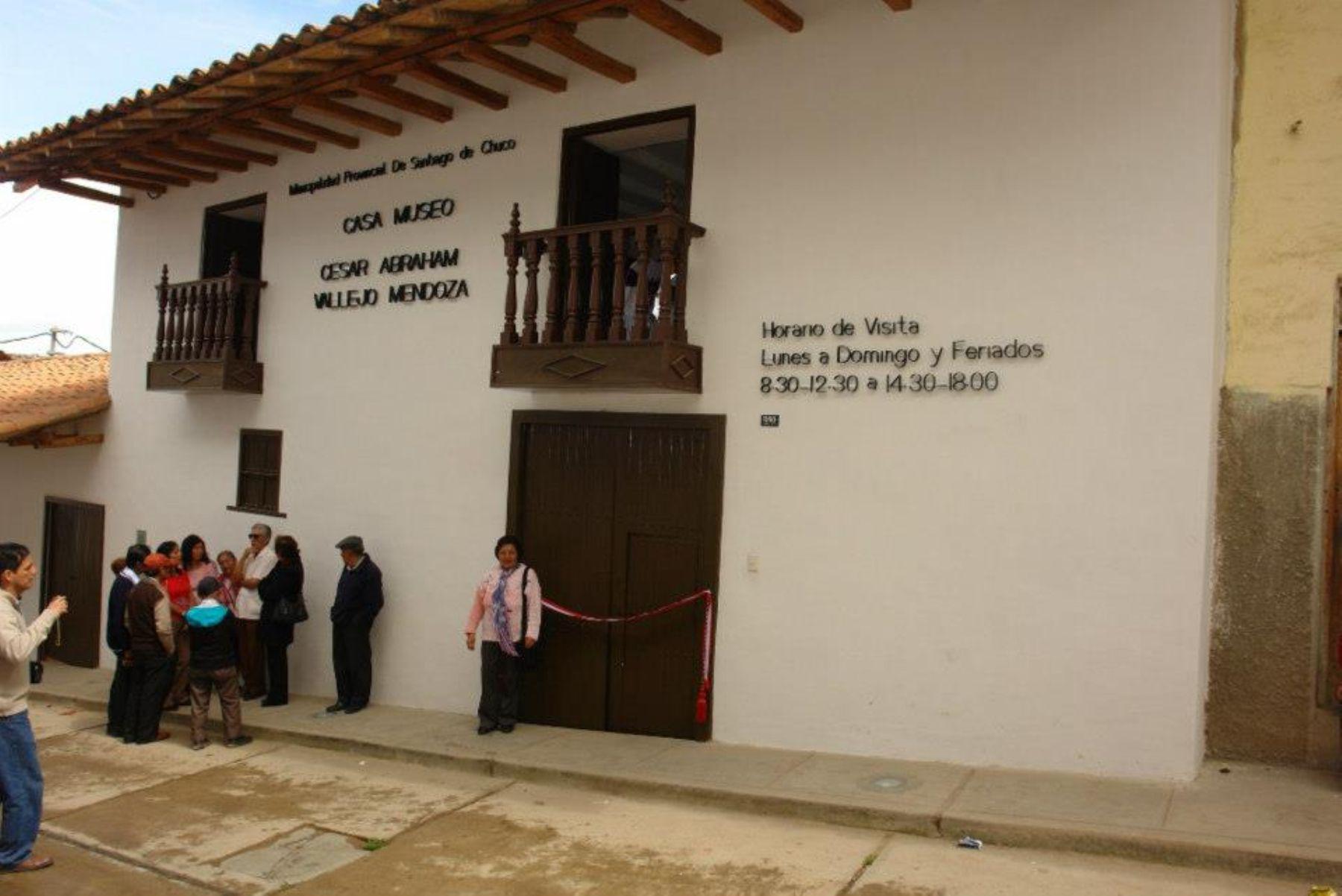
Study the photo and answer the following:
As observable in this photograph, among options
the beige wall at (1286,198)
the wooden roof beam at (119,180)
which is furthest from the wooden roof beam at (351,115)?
the beige wall at (1286,198)

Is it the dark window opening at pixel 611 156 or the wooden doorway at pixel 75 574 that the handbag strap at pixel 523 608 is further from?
the wooden doorway at pixel 75 574

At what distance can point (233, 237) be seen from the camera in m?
12.3

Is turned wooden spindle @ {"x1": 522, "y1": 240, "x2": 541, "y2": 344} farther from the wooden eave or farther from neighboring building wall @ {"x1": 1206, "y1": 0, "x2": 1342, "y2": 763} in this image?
neighboring building wall @ {"x1": 1206, "y1": 0, "x2": 1342, "y2": 763}

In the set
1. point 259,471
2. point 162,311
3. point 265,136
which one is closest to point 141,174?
point 162,311

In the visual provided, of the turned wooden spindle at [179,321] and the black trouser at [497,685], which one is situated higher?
the turned wooden spindle at [179,321]

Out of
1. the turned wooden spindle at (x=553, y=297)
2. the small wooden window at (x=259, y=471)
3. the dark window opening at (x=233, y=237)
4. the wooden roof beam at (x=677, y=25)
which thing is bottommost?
the small wooden window at (x=259, y=471)

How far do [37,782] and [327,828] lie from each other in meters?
1.58

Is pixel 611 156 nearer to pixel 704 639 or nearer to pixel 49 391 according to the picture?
pixel 704 639

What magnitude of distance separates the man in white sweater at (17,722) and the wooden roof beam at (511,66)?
14.8 feet

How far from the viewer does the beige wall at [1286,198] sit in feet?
21.1

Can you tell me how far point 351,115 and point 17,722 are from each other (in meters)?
5.74

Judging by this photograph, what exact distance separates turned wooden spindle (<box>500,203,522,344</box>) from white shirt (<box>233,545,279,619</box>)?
11.4ft

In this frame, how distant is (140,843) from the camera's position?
648cm

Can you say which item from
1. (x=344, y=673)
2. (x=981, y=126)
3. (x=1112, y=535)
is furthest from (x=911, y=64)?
(x=344, y=673)
